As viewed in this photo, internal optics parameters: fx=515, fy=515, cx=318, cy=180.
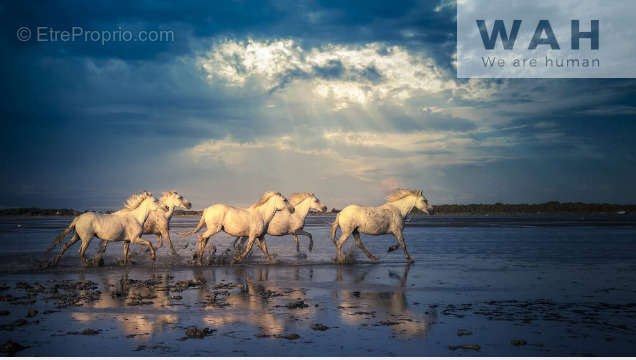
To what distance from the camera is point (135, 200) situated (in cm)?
1661

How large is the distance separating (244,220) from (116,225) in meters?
3.77

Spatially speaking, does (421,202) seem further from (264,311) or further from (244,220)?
(264,311)

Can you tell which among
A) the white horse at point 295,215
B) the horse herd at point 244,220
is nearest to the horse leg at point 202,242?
the horse herd at point 244,220

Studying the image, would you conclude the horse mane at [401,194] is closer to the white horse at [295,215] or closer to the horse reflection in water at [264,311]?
the white horse at [295,215]

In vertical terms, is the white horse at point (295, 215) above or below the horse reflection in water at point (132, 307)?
above

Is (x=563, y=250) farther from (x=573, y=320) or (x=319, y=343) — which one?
(x=319, y=343)

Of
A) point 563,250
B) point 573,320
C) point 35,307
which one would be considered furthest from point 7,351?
point 563,250

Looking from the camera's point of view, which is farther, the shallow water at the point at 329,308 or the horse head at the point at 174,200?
the horse head at the point at 174,200

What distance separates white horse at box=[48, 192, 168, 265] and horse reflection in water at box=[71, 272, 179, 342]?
3.56m

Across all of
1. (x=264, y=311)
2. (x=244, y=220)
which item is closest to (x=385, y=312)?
(x=264, y=311)

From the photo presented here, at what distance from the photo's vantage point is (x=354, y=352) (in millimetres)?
6191

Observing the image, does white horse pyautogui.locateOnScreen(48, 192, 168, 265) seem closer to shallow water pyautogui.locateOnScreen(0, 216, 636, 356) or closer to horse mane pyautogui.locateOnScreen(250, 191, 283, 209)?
shallow water pyautogui.locateOnScreen(0, 216, 636, 356)

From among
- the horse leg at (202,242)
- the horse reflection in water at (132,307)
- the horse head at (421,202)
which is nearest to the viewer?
the horse reflection in water at (132,307)

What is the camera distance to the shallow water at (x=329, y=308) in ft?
21.2
